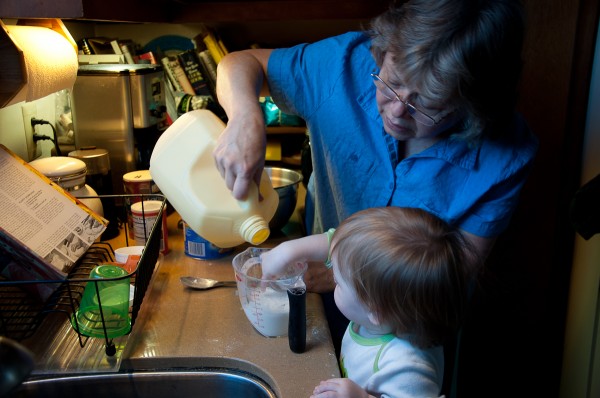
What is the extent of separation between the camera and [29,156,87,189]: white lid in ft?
3.86

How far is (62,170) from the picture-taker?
1188mm

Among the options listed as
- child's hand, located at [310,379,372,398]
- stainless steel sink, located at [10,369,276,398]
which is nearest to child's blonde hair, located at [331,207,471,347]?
child's hand, located at [310,379,372,398]

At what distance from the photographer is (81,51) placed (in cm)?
170

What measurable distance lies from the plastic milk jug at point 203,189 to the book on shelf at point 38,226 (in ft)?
0.62

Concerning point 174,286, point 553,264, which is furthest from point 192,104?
point 553,264

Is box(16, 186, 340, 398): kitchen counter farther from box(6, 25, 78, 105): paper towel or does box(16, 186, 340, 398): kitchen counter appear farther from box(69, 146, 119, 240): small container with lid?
box(6, 25, 78, 105): paper towel

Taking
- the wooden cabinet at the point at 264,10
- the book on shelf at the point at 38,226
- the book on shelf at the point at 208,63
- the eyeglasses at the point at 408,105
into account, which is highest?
the wooden cabinet at the point at 264,10

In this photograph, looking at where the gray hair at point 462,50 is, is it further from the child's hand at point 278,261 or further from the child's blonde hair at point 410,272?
the child's hand at point 278,261

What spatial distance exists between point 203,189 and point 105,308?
27cm

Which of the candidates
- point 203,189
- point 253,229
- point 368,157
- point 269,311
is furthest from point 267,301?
point 368,157

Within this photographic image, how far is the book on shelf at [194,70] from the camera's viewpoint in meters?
1.96

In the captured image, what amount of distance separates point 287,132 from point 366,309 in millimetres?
1241

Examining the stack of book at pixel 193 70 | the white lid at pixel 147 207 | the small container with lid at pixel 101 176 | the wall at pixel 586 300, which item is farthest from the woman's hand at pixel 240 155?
the wall at pixel 586 300

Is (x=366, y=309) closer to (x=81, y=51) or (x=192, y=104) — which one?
(x=192, y=104)
